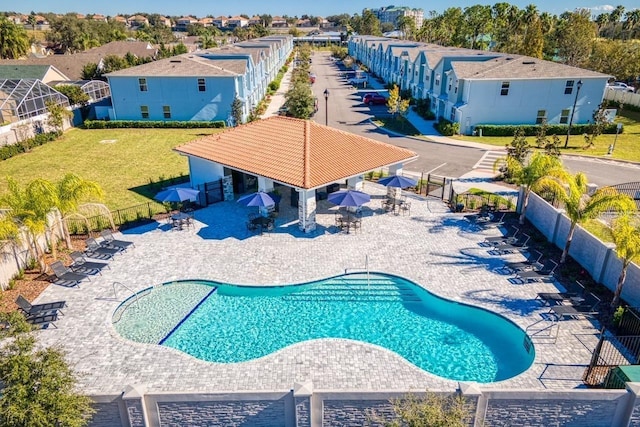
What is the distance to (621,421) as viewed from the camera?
11414 millimetres

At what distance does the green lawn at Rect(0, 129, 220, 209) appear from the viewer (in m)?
30.7

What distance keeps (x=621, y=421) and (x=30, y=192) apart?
75.6 ft

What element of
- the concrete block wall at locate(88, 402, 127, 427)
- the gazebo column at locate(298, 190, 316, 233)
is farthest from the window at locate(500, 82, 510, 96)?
the concrete block wall at locate(88, 402, 127, 427)

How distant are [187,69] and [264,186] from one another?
31402 millimetres

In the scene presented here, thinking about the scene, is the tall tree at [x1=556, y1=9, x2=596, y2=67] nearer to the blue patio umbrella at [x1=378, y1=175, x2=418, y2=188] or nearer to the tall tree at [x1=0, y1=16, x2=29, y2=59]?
the blue patio umbrella at [x1=378, y1=175, x2=418, y2=188]

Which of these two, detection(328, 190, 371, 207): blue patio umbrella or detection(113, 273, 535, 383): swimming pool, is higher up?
detection(328, 190, 371, 207): blue patio umbrella

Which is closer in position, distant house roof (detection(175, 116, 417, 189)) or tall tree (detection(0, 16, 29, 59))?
distant house roof (detection(175, 116, 417, 189))

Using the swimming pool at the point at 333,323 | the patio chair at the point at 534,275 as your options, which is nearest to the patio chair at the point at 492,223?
the patio chair at the point at 534,275

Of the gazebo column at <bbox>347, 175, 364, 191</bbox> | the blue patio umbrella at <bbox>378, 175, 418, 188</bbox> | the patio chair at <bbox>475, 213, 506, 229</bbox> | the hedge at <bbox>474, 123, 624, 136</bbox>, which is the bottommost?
the patio chair at <bbox>475, 213, 506, 229</bbox>

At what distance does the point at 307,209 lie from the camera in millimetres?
22766

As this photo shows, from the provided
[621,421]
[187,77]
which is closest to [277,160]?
[621,421]

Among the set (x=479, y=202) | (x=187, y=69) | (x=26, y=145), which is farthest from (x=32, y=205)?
(x=187, y=69)

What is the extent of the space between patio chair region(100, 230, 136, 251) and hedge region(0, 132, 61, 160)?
23314 mm

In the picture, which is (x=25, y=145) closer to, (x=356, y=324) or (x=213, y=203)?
(x=213, y=203)
